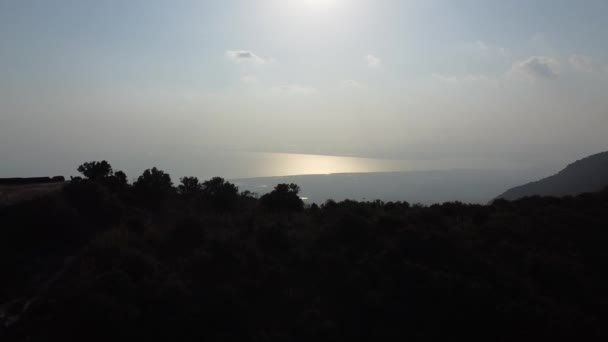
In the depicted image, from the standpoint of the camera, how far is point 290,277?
1399 cm

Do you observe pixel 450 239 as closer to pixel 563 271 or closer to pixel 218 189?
pixel 563 271

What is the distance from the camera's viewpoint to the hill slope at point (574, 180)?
75375 millimetres

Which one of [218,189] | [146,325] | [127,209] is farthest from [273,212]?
[146,325]

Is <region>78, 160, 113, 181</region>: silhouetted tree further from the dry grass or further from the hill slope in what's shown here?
the hill slope

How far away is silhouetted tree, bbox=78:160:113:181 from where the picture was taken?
26516 millimetres

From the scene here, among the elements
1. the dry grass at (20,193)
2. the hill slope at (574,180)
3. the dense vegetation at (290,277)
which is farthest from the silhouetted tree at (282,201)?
the hill slope at (574,180)

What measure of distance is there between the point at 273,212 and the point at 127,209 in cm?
791

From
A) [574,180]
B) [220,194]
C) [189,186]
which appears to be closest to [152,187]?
[220,194]

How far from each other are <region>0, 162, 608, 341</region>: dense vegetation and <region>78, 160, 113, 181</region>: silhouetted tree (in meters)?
6.76

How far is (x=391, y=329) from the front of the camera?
37.6 ft

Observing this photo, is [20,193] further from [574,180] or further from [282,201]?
[574,180]

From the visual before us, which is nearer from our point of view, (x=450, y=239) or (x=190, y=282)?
(x=190, y=282)

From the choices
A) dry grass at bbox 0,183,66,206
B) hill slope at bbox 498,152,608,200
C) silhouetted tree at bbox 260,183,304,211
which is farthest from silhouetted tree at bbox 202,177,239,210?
hill slope at bbox 498,152,608,200

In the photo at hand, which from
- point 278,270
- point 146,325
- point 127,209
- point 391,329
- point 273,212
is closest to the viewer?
point 146,325
